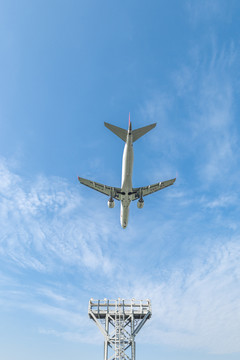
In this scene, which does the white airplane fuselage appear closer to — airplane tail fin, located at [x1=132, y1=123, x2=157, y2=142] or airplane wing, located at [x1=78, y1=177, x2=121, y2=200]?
airplane wing, located at [x1=78, y1=177, x2=121, y2=200]

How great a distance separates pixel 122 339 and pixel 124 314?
3.61m

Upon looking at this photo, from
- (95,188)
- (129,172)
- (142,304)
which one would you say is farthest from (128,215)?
(142,304)

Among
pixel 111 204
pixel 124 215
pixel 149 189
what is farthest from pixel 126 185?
pixel 124 215

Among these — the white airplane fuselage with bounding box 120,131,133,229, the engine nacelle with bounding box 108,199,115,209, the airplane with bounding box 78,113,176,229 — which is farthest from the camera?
the engine nacelle with bounding box 108,199,115,209

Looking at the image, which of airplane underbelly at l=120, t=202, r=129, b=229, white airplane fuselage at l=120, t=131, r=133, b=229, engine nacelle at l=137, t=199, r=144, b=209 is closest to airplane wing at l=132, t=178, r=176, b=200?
engine nacelle at l=137, t=199, r=144, b=209

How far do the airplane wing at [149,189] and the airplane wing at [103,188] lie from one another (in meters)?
3.20

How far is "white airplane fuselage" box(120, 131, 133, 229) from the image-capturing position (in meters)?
37.8

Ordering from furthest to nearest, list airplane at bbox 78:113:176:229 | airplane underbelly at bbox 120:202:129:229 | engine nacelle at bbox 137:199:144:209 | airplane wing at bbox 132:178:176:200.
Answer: airplane wing at bbox 132:178:176:200, airplane underbelly at bbox 120:202:129:229, engine nacelle at bbox 137:199:144:209, airplane at bbox 78:113:176:229

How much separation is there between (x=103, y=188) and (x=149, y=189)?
8.78m

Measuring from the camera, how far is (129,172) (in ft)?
129

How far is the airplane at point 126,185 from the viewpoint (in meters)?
38.0

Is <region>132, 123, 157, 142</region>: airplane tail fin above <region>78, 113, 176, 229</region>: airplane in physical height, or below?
above

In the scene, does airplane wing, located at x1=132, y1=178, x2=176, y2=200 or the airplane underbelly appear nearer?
the airplane underbelly

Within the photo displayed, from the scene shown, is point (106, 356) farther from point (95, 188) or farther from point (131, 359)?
point (95, 188)
